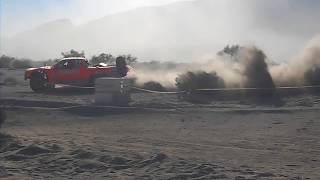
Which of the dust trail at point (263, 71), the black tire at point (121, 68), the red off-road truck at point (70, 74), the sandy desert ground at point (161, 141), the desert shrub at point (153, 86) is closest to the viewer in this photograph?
the sandy desert ground at point (161, 141)

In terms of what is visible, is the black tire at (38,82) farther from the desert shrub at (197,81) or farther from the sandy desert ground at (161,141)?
the sandy desert ground at (161,141)

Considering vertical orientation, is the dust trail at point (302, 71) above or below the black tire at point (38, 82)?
above

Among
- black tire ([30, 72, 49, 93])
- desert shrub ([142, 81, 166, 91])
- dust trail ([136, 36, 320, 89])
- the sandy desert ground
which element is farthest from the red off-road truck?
the sandy desert ground

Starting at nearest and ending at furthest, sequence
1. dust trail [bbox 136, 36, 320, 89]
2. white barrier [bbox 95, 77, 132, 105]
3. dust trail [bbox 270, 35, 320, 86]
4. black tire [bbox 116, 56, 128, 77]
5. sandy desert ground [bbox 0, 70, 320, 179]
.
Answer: sandy desert ground [bbox 0, 70, 320, 179] < white barrier [bbox 95, 77, 132, 105] < dust trail [bbox 270, 35, 320, 86] < dust trail [bbox 136, 36, 320, 89] < black tire [bbox 116, 56, 128, 77]

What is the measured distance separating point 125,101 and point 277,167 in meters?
14.1

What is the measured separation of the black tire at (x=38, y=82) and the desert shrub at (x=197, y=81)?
262 inches

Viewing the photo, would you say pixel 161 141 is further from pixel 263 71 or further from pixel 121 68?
pixel 121 68

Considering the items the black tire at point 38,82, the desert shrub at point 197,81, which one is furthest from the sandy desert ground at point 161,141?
the black tire at point 38,82

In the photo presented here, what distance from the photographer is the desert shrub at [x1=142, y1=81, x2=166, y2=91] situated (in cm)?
3278

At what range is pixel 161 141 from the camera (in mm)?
14844

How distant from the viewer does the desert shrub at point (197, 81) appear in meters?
30.7

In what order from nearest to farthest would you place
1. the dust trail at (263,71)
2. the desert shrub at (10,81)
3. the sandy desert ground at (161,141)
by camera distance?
the sandy desert ground at (161,141)
the dust trail at (263,71)
the desert shrub at (10,81)

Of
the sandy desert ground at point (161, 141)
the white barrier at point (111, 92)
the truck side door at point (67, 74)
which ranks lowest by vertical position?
the sandy desert ground at point (161, 141)

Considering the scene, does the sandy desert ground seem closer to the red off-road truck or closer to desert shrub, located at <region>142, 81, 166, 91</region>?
desert shrub, located at <region>142, 81, 166, 91</region>
